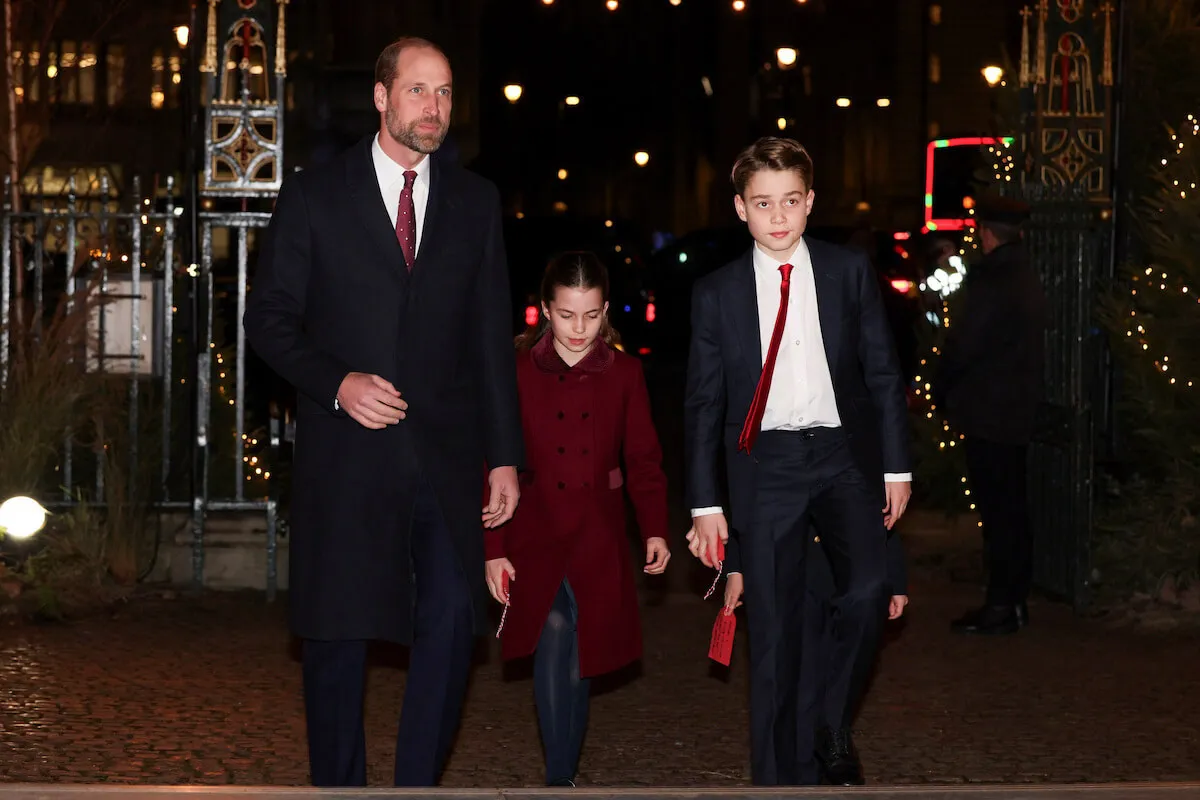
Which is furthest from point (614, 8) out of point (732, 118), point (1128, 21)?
point (1128, 21)

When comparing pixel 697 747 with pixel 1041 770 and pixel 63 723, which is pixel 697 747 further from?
pixel 63 723

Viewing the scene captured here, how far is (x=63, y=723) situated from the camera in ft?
22.7

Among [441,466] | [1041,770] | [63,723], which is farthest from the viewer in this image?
[63,723]

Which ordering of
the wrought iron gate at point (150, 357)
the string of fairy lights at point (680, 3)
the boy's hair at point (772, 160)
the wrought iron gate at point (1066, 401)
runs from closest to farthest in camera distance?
the boy's hair at point (772, 160), the wrought iron gate at point (1066, 401), the wrought iron gate at point (150, 357), the string of fairy lights at point (680, 3)

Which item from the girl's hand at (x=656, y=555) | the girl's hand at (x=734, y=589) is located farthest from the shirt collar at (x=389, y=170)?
the girl's hand at (x=734, y=589)

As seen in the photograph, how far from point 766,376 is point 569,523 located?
2.72 ft

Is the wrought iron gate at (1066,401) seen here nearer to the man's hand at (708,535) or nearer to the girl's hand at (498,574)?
the man's hand at (708,535)

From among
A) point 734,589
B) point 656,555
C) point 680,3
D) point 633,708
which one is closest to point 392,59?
point 656,555

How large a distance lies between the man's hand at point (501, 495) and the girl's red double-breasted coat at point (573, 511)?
58cm

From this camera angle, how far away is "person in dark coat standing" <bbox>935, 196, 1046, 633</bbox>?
8945mm

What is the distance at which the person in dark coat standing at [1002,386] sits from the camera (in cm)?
895

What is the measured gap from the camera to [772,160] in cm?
532

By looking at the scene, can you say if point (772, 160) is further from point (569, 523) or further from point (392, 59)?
point (569, 523)

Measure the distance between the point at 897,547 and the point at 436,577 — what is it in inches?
58.9
